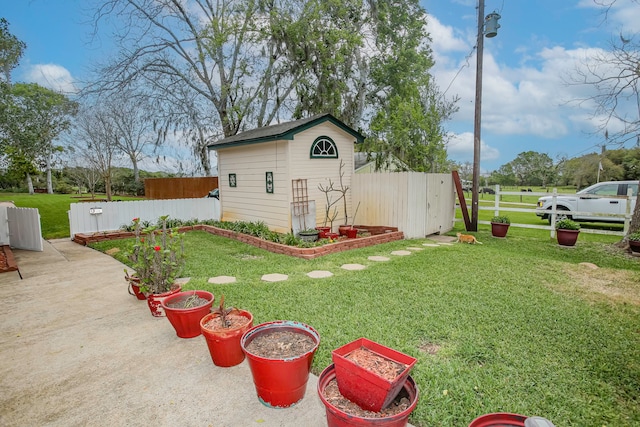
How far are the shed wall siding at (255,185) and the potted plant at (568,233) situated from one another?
618 centimetres

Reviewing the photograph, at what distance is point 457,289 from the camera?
4109 mm

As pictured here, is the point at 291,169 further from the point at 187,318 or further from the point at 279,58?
the point at 279,58

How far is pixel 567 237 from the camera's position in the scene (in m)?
6.94

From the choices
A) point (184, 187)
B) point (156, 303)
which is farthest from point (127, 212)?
point (184, 187)

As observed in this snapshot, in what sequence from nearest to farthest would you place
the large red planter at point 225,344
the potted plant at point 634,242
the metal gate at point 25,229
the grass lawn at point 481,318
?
the grass lawn at point 481,318 < the large red planter at point 225,344 < the potted plant at point 634,242 < the metal gate at point 25,229

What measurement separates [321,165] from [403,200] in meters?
2.22

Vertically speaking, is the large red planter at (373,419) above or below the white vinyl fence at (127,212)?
below

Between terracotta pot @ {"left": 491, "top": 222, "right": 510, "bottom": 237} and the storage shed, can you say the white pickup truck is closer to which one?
terracotta pot @ {"left": 491, "top": 222, "right": 510, "bottom": 237}

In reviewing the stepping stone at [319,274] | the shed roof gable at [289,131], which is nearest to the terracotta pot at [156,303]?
the stepping stone at [319,274]

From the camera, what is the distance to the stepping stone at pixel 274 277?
4605mm

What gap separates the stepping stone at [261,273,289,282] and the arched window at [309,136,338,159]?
3.74 m

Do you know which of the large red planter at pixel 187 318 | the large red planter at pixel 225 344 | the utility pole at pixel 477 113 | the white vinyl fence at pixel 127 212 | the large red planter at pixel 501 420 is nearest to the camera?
the large red planter at pixel 501 420

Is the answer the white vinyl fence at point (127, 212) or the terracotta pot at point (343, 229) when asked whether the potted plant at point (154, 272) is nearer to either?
the terracotta pot at point (343, 229)

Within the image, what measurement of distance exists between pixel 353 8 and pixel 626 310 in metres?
12.5
